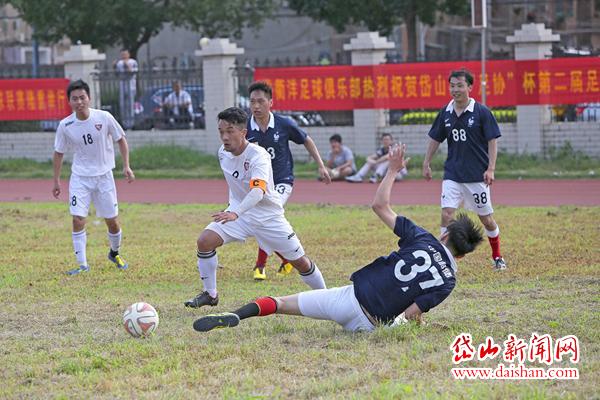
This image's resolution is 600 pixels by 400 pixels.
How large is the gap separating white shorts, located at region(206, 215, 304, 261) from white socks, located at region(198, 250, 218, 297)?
193mm

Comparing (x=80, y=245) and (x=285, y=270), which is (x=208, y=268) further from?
(x=80, y=245)

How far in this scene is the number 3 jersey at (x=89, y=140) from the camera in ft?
40.9

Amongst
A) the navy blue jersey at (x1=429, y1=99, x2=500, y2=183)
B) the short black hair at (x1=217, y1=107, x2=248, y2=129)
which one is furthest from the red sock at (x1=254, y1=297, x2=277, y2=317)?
the navy blue jersey at (x1=429, y1=99, x2=500, y2=183)

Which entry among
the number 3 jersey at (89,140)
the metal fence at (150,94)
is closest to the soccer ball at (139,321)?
the number 3 jersey at (89,140)

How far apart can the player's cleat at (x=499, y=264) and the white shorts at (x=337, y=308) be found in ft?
12.8

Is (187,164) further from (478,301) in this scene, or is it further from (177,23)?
(478,301)

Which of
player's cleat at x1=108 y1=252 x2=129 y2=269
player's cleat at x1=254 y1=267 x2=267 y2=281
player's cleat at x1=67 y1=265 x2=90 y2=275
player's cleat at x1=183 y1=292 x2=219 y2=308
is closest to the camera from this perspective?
player's cleat at x1=183 y1=292 x2=219 y2=308

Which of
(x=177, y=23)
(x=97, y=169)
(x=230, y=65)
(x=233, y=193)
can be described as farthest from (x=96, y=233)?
(x=177, y=23)

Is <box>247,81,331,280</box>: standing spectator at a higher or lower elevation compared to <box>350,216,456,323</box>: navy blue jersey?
higher

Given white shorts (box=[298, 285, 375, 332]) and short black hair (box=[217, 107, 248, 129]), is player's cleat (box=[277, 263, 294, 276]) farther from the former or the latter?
white shorts (box=[298, 285, 375, 332])

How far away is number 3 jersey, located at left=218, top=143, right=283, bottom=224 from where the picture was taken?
31.2 feet

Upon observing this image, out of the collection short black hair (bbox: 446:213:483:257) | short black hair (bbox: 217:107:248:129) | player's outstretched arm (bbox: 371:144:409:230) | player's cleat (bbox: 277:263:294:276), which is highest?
short black hair (bbox: 217:107:248:129)

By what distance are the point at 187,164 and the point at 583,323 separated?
18.3 m

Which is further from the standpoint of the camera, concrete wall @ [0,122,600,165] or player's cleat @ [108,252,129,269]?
concrete wall @ [0,122,600,165]
